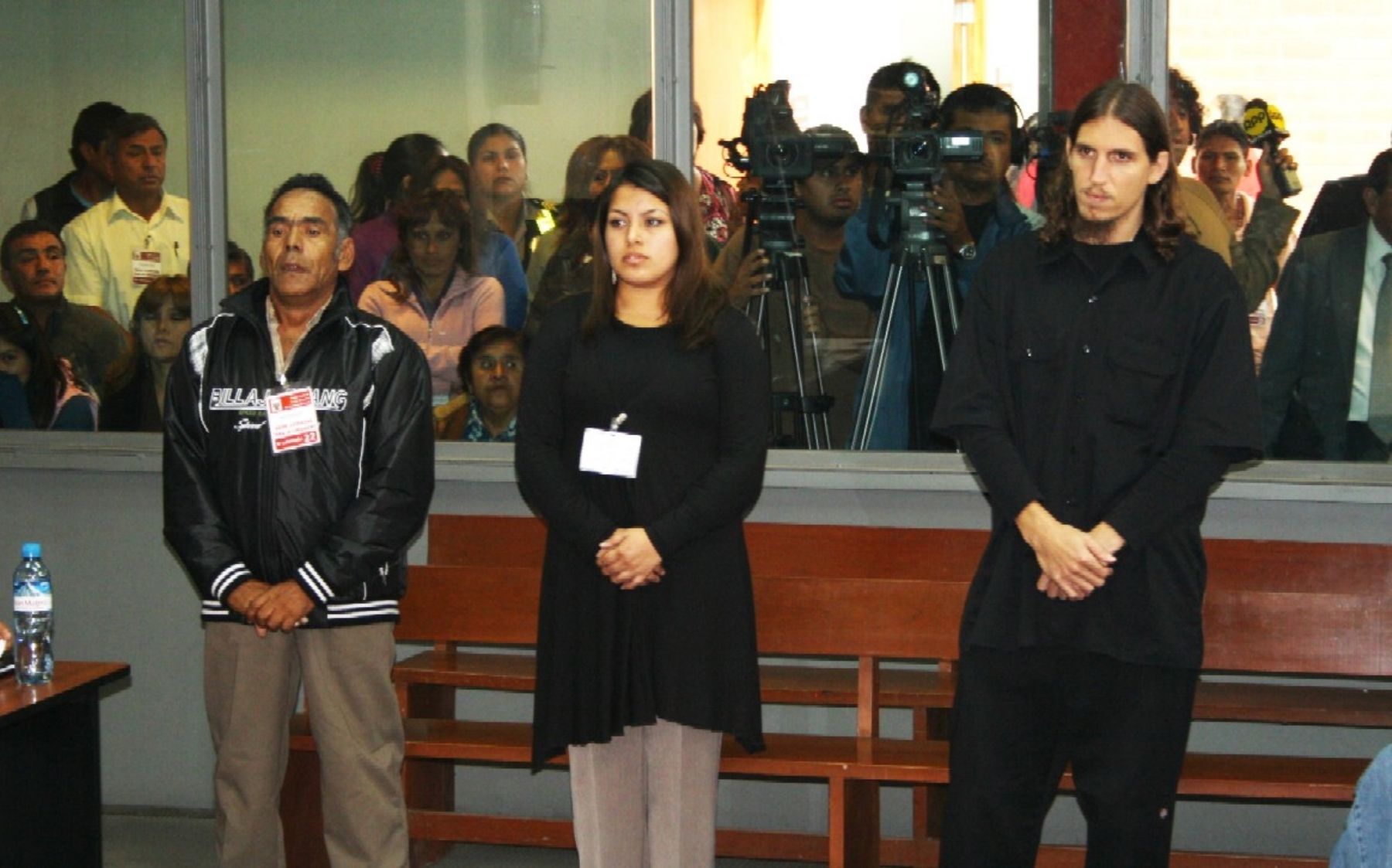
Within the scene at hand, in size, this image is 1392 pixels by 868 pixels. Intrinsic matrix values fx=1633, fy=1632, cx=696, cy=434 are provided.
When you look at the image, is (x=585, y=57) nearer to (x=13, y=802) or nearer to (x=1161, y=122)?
(x=1161, y=122)

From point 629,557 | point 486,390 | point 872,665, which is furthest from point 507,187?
point 629,557

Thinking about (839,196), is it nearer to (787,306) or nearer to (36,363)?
(787,306)

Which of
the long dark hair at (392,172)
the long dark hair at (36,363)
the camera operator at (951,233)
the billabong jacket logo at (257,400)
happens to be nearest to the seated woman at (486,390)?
the long dark hair at (392,172)

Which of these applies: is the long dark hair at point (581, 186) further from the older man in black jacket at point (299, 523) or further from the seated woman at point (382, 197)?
the older man in black jacket at point (299, 523)

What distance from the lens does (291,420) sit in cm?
360

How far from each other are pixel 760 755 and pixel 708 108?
2.03 m

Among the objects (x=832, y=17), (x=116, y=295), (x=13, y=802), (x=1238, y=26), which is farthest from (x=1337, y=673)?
(x=116, y=295)

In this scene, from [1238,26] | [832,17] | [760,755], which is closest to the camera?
[760,755]

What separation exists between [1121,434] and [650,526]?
955mm

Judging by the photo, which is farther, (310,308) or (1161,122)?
(310,308)

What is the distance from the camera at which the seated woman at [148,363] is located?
5355 millimetres

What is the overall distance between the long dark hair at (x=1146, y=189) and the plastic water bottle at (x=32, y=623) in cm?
221

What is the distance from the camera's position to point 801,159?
16.3ft

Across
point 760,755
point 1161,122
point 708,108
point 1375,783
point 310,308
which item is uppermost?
point 708,108
